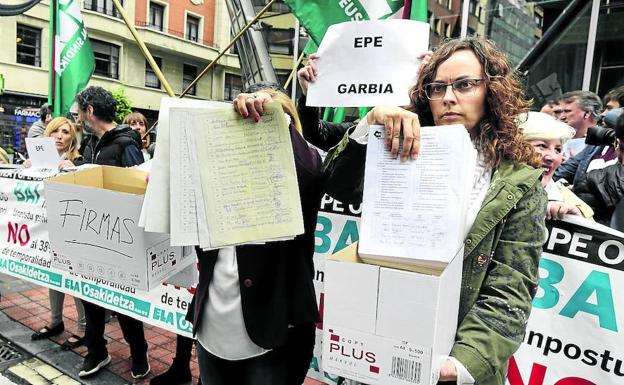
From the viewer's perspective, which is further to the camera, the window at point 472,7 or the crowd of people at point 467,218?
the window at point 472,7

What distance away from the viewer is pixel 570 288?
193 centimetres

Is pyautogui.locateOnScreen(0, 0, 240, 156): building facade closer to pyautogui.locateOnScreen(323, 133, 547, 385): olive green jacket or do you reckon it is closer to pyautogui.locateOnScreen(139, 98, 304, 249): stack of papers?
pyautogui.locateOnScreen(139, 98, 304, 249): stack of papers

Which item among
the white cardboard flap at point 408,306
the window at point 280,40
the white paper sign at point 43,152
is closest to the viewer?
the white cardboard flap at point 408,306

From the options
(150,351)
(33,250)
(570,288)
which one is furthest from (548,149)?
(33,250)

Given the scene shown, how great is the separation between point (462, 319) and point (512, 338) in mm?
130

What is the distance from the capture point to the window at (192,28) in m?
28.8

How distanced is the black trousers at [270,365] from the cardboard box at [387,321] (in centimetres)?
66

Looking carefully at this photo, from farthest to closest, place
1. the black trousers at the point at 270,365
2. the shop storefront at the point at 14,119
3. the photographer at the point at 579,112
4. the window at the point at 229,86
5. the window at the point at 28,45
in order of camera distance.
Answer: the window at the point at 229,86
the window at the point at 28,45
the shop storefront at the point at 14,119
the photographer at the point at 579,112
the black trousers at the point at 270,365

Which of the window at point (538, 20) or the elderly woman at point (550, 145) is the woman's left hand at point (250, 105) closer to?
the elderly woman at point (550, 145)

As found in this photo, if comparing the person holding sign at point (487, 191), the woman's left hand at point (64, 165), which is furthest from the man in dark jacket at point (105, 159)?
the person holding sign at point (487, 191)

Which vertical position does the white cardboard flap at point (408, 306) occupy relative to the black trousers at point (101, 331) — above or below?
above

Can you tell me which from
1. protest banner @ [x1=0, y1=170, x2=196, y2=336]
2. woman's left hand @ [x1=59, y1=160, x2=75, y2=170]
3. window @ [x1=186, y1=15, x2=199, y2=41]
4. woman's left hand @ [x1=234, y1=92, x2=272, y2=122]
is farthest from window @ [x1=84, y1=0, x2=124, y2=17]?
woman's left hand @ [x1=234, y1=92, x2=272, y2=122]

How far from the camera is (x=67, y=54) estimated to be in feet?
17.5

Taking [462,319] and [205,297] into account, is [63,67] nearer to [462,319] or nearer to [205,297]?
[205,297]
